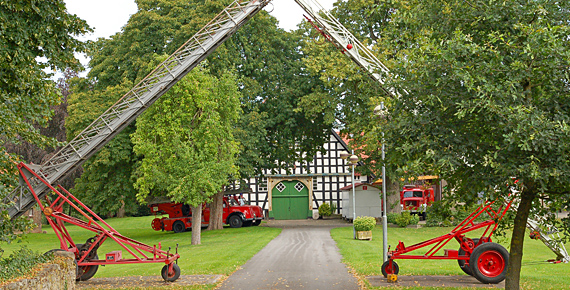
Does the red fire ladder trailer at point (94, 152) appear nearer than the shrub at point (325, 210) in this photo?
Yes

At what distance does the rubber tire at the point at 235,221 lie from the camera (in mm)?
34312

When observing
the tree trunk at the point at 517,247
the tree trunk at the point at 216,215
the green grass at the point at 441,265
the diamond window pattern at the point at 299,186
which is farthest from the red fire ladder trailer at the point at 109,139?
the diamond window pattern at the point at 299,186

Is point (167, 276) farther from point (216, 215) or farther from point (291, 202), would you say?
point (291, 202)

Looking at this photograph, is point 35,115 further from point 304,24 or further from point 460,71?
point 304,24

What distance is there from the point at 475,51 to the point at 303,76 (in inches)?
1001

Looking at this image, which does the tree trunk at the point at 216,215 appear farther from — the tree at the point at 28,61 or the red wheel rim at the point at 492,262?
the tree at the point at 28,61

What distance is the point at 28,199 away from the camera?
13.3m

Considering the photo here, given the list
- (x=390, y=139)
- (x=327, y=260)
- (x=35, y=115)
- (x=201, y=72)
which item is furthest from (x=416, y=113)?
(x=201, y=72)

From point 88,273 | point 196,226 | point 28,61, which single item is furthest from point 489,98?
point 196,226

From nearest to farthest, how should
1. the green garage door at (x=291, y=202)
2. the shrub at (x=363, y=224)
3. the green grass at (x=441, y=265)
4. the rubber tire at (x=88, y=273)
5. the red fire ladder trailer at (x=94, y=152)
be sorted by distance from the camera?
the green grass at (x=441, y=265)
the red fire ladder trailer at (x=94, y=152)
the rubber tire at (x=88, y=273)
the shrub at (x=363, y=224)
the green garage door at (x=291, y=202)

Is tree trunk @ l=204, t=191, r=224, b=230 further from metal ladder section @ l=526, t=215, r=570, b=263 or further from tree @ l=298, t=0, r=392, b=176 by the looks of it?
Result: metal ladder section @ l=526, t=215, r=570, b=263

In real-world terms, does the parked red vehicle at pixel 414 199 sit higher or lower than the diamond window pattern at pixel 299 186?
lower

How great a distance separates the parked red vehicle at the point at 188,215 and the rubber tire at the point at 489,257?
22.4 meters

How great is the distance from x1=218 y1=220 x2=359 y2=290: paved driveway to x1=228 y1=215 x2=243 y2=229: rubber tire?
11602 millimetres
